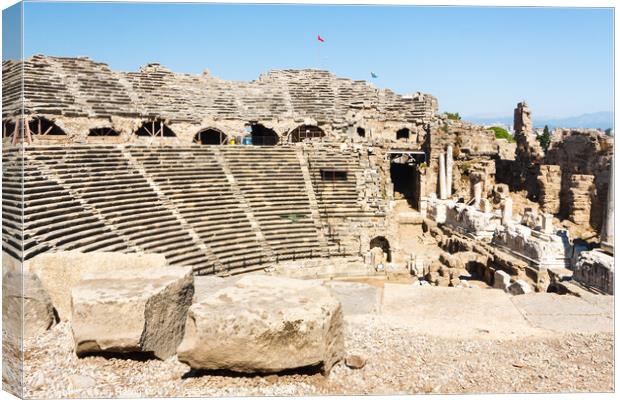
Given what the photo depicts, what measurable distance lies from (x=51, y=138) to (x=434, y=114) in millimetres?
24683

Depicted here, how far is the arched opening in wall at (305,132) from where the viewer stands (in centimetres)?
3111

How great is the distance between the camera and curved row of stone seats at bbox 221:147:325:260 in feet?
56.5

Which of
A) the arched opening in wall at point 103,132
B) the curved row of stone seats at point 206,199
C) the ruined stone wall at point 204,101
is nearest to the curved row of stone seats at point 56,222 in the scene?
the curved row of stone seats at point 206,199

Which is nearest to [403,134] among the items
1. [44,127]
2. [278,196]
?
[278,196]

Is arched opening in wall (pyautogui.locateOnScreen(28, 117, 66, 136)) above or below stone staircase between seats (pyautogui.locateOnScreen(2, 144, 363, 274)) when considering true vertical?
above

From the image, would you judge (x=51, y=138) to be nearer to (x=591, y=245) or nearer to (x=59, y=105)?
(x=59, y=105)

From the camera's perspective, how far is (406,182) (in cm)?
3534

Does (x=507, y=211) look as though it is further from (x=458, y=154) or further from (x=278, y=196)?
(x=458, y=154)

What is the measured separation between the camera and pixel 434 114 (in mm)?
36156

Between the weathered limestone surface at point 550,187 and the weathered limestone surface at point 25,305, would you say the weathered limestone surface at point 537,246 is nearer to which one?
the weathered limestone surface at point 550,187

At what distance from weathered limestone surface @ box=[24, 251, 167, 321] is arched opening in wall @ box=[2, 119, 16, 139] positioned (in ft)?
5.92

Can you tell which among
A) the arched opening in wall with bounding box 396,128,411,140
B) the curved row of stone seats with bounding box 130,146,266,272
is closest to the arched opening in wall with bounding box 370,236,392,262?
the curved row of stone seats with bounding box 130,146,266,272

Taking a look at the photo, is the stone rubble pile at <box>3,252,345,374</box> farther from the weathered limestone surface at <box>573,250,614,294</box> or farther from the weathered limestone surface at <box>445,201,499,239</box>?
the weathered limestone surface at <box>445,201,499,239</box>

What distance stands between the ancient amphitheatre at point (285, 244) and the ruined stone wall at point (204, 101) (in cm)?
13
